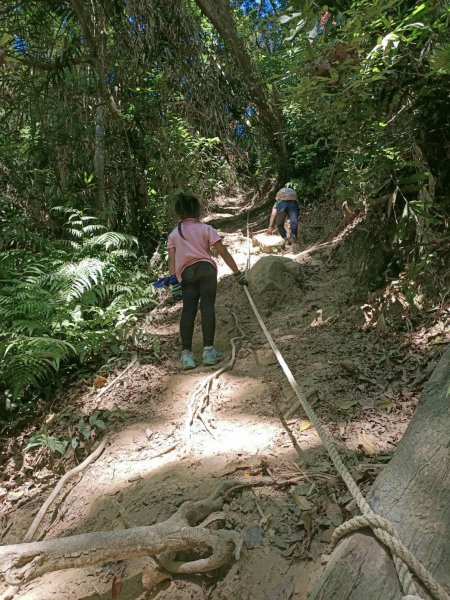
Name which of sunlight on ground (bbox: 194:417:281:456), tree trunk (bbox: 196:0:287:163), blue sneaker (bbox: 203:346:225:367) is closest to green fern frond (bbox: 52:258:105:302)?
blue sneaker (bbox: 203:346:225:367)

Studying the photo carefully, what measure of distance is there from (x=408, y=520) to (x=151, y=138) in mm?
7251

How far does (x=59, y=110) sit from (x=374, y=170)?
18.6 feet

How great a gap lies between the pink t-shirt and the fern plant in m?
0.97

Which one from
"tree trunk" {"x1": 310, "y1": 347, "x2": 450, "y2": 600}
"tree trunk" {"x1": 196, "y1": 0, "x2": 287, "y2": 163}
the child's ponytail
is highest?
"tree trunk" {"x1": 196, "y1": 0, "x2": 287, "y2": 163}

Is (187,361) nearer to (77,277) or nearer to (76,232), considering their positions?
(77,277)

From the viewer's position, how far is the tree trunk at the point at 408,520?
1.18 meters

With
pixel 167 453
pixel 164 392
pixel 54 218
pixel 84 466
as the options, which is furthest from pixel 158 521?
pixel 54 218

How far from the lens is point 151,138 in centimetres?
747

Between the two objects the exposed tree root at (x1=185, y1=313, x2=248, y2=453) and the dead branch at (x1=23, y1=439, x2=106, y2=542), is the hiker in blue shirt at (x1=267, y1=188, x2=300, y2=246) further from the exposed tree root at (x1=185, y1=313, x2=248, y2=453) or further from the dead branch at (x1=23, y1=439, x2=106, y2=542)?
the dead branch at (x1=23, y1=439, x2=106, y2=542)

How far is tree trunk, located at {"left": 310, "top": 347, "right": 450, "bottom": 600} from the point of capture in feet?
3.86

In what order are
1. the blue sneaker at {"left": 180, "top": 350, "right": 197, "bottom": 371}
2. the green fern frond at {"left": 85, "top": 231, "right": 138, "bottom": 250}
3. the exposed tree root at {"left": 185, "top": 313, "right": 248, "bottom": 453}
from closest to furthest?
1. the exposed tree root at {"left": 185, "top": 313, "right": 248, "bottom": 453}
2. the blue sneaker at {"left": 180, "top": 350, "right": 197, "bottom": 371}
3. the green fern frond at {"left": 85, "top": 231, "right": 138, "bottom": 250}

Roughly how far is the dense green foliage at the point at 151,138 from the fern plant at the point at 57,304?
21 mm

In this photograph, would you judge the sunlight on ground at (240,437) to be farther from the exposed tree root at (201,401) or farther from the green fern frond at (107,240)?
the green fern frond at (107,240)

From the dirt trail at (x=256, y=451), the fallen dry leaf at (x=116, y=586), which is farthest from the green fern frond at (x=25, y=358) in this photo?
the fallen dry leaf at (x=116, y=586)
